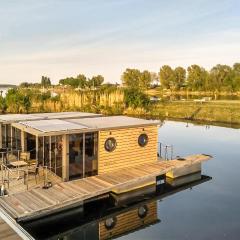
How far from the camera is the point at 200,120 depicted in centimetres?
4438

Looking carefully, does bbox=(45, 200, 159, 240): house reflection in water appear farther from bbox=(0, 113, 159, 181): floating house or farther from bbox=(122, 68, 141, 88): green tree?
bbox=(122, 68, 141, 88): green tree

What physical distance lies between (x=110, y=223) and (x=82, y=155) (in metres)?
3.33

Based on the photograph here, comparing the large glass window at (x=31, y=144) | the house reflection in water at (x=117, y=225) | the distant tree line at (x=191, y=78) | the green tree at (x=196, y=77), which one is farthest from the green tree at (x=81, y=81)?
the house reflection in water at (x=117, y=225)

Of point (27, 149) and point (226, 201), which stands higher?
point (27, 149)

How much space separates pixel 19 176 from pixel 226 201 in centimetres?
971

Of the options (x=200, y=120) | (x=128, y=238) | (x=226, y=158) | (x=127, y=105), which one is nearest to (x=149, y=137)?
(x=128, y=238)

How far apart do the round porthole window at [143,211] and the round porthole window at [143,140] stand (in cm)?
346

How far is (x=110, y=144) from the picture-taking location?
1659 centimetres

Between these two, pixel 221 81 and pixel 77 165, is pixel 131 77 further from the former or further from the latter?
pixel 77 165

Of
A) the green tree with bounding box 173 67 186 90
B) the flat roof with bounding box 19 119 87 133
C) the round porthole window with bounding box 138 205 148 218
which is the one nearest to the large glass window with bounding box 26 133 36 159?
the flat roof with bounding box 19 119 87 133

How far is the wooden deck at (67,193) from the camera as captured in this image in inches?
478

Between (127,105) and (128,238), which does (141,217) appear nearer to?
(128,238)

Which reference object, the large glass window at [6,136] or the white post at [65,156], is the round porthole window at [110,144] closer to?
the white post at [65,156]

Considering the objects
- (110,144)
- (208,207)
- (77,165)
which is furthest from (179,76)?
(77,165)
